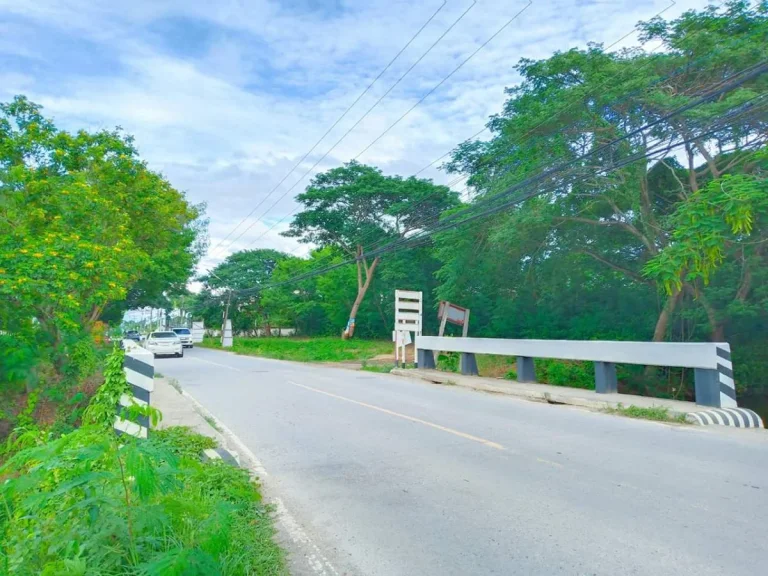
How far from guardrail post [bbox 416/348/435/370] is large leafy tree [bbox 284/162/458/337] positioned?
1923 cm

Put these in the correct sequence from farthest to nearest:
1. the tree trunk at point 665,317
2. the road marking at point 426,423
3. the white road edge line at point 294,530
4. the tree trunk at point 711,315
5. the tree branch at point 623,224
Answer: the tree trunk at point 665,317, the tree branch at point 623,224, the tree trunk at point 711,315, the road marking at point 426,423, the white road edge line at point 294,530

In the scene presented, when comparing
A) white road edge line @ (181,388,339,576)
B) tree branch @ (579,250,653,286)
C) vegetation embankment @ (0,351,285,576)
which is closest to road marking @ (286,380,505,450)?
white road edge line @ (181,388,339,576)

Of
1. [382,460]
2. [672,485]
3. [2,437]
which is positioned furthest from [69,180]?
[672,485]

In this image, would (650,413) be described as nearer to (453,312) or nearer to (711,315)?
(711,315)

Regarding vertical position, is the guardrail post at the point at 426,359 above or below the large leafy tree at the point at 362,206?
below

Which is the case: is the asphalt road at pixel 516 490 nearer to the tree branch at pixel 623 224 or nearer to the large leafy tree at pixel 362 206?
the tree branch at pixel 623 224

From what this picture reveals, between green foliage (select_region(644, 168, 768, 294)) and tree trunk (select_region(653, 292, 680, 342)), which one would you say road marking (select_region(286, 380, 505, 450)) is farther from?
tree trunk (select_region(653, 292, 680, 342))

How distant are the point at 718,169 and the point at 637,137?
2.50 m

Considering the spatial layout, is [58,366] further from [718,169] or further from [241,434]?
[718,169]

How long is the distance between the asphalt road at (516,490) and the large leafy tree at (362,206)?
28850 millimetres

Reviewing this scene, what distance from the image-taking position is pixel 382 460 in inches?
261

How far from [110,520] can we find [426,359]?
16116 millimetres

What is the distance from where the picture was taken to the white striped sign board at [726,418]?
8.83m

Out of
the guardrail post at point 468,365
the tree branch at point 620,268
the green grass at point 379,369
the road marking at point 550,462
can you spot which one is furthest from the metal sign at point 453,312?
the road marking at point 550,462
